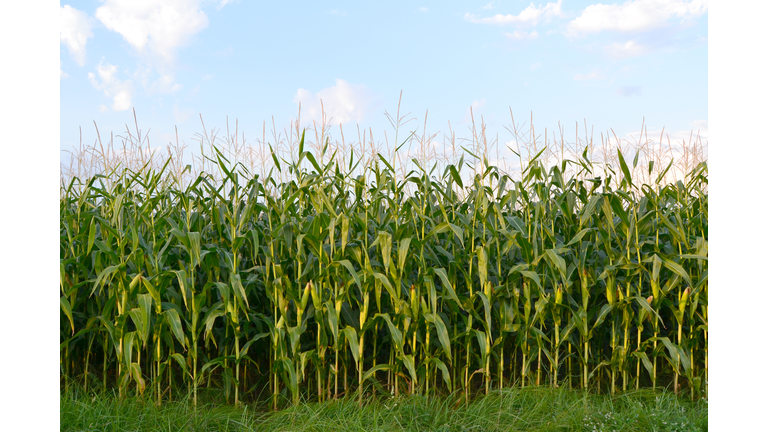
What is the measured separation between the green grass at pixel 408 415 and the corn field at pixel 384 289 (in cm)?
14

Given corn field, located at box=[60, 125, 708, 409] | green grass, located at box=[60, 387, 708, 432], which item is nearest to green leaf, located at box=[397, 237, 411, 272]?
corn field, located at box=[60, 125, 708, 409]

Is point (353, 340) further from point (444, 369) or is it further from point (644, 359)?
point (644, 359)

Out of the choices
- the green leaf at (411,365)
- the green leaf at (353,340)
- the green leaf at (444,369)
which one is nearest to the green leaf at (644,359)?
the green leaf at (444,369)

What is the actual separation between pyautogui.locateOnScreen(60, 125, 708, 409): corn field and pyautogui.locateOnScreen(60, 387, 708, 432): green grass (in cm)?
14

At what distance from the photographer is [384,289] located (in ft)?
11.9

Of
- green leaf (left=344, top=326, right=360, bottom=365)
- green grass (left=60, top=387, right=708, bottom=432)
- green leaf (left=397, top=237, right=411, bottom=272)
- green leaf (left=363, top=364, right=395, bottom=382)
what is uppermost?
green leaf (left=397, top=237, right=411, bottom=272)

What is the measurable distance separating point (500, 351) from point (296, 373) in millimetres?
1548

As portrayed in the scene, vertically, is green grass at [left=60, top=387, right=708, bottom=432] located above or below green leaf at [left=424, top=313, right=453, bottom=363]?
below

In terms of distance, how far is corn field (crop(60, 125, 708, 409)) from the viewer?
11.0 ft

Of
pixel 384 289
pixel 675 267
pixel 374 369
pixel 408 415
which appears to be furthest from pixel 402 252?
pixel 675 267

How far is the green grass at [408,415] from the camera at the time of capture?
3105 mm

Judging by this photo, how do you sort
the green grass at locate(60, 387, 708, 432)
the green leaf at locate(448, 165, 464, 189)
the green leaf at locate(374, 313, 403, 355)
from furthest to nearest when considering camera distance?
the green leaf at locate(448, 165, 464, 189)
the green leaf at locate(374, 313, 403, 355)
the green grass at locate(60, 387, 708, 432)

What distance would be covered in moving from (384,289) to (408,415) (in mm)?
915

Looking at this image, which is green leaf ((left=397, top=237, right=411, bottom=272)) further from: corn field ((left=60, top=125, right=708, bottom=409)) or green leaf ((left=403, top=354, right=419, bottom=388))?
green leaf ((left=403, top=354, right=419, bottom=388))
